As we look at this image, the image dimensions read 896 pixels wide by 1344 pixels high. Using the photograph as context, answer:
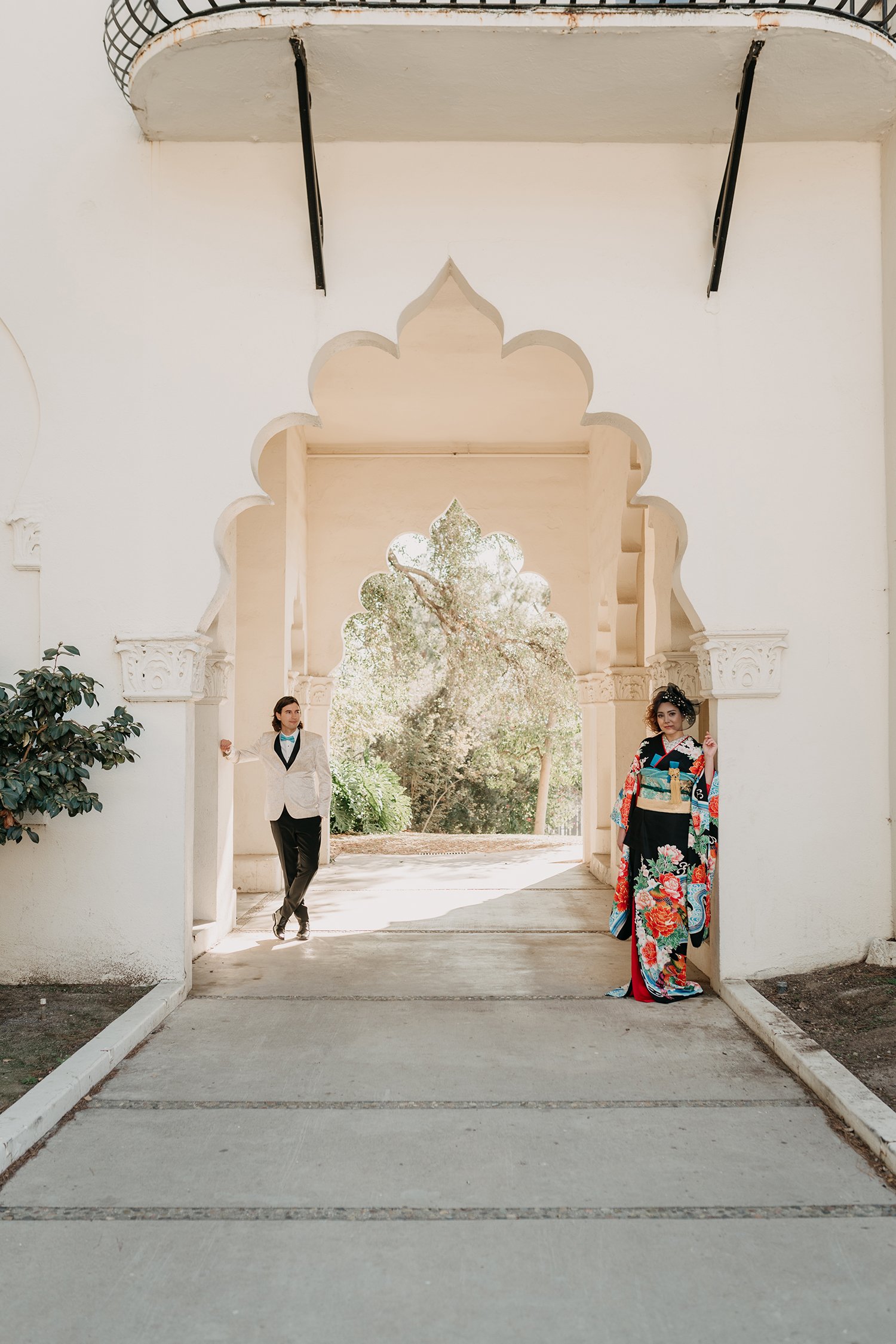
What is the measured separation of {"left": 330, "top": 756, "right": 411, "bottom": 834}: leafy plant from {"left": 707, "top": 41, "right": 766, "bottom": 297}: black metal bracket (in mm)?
11417

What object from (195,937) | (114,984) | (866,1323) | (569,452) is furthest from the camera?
(569,452)

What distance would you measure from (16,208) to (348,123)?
1904mm

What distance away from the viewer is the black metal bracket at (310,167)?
526 centimetres

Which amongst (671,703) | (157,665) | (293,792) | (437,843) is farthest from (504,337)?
(437,843)

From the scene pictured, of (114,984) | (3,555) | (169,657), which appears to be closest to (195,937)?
(114,984)

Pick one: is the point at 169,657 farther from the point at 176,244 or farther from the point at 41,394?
the point at 176,244

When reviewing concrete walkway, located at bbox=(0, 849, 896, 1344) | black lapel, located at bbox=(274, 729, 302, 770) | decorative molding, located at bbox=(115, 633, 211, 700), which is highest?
decorative molding, located at bbox=(115, 633, 211, 700)

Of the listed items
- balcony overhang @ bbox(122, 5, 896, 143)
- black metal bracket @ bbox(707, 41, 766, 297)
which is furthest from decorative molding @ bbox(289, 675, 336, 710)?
black metal bracket @ bbox(707, 41, 766, 297)

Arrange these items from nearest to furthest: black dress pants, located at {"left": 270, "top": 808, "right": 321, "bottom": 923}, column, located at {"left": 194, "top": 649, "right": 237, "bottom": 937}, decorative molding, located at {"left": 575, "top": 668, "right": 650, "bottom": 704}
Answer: black dress pants, located at {"left": 270, "top": 808, "right": 321, "bottom": 923} < column, located at {"left": 194, "top": 649, "right": 237, "bottom": 937} < decorative molding, located at {"left": 575, "top": 668, "right": 650, "bottom": 704}

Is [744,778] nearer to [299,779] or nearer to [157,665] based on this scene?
[299,779]

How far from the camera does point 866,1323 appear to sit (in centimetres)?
266

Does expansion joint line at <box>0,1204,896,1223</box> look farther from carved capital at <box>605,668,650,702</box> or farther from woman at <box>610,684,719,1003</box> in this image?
carved capital at <box>605,668,650,702</box>

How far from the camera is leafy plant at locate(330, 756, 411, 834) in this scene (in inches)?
659

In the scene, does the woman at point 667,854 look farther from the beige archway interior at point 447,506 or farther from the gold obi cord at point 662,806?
the beige archway interior at point 447,506
